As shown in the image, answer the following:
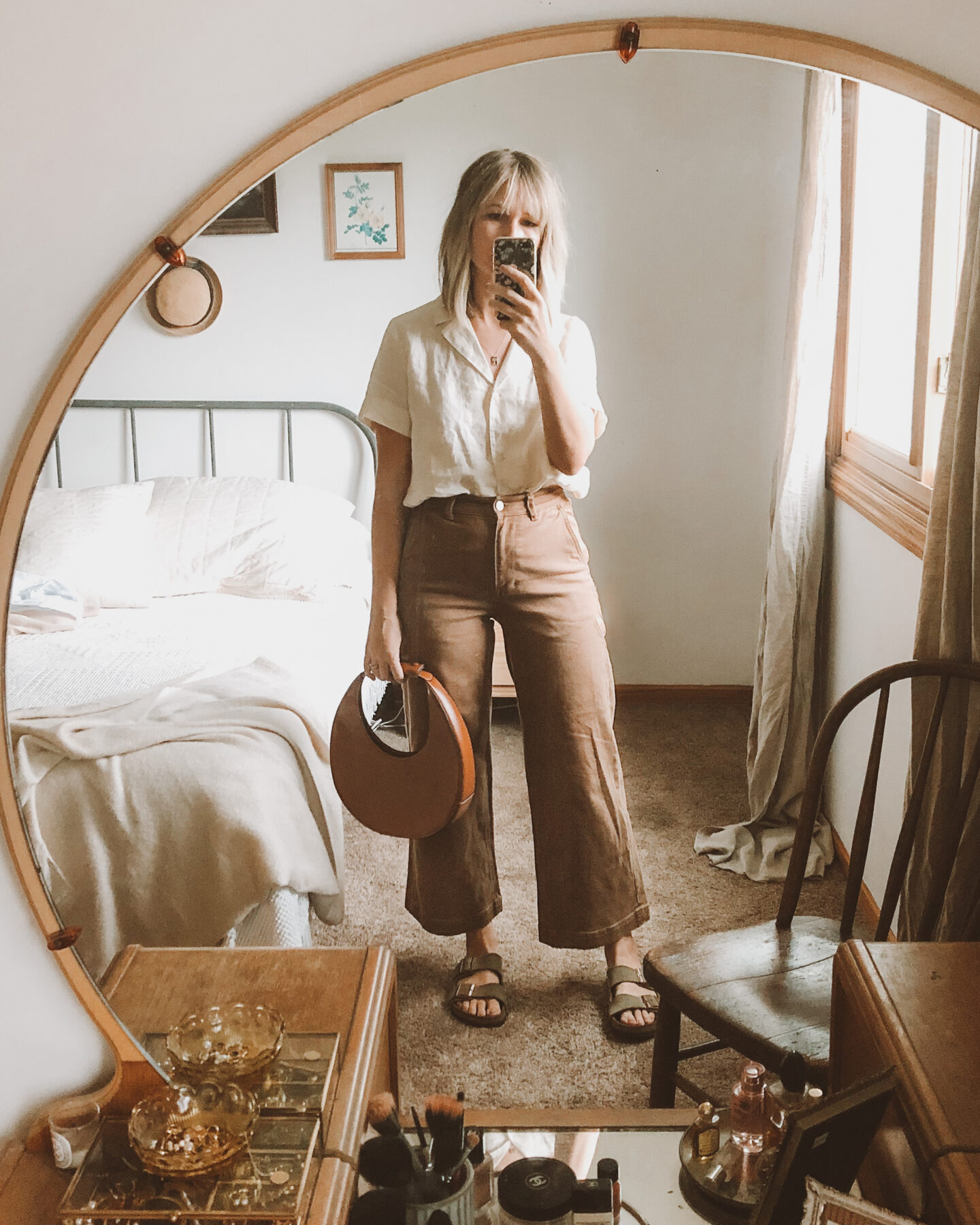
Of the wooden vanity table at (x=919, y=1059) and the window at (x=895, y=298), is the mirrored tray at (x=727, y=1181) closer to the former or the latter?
the wooden vanity table at (x=919, y=1059)

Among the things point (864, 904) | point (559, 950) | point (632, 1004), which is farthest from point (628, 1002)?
point (864, 904)

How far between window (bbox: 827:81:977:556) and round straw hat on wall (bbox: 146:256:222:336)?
0.51 m

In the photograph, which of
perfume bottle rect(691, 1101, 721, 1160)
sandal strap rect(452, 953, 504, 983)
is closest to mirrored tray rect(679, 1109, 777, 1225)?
perfume bottle rect(691, 1101, 721, 1160)

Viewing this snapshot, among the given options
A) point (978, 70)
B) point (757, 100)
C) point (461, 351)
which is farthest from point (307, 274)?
point (978, 70)

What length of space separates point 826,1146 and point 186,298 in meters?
0.78

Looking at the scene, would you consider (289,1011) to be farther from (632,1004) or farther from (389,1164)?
(632,1004)

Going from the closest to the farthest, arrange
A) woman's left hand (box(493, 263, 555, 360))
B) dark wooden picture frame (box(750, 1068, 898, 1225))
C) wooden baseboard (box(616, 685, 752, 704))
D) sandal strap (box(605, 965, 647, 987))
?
1. dark wooden picture frame (box(750, 1068, 898, 1225))
2. woman's left hand (box(493, 263, 555, 360))
3. wooden baseboard (box(616, 685, 752, 704))
4. sandal strap (box(605, 965, 647, 987))

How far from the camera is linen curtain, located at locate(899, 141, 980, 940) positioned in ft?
2.91

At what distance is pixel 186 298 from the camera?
76 centimetres

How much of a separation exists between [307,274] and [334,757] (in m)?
0.40

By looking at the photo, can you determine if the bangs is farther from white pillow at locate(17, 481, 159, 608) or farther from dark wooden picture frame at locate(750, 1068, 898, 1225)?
dark wooden picture frame at locate(750, 1068, 898, 1225)

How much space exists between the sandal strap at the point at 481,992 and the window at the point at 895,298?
560 millimetres

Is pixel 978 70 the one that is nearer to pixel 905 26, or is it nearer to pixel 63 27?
pixel 905 26

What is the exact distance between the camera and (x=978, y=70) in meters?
0.68
